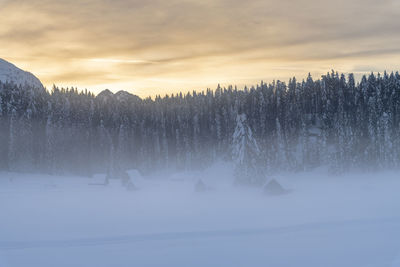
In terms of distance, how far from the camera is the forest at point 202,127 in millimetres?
67250

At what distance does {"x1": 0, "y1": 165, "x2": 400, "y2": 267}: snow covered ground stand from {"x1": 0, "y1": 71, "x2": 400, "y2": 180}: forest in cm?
Answer: 3401

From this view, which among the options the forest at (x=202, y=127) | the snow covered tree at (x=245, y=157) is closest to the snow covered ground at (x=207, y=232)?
the snow covered tree at (x=245, y=157)

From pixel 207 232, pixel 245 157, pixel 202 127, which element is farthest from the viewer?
pixel 202 127

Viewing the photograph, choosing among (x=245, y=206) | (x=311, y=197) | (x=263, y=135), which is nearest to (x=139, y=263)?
(x=245, y=206)

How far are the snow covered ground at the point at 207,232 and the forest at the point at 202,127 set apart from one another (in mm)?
34006

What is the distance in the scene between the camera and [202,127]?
9300cm

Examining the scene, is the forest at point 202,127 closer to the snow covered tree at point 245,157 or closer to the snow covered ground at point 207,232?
the snow covered tree at point 245,157

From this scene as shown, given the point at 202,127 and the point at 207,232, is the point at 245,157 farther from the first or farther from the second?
the point at 202,127

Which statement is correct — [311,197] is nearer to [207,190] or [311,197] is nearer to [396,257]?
[207,190]

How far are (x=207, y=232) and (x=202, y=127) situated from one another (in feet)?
240

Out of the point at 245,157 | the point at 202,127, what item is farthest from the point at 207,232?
the point at 202,127

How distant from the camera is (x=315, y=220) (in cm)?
2281

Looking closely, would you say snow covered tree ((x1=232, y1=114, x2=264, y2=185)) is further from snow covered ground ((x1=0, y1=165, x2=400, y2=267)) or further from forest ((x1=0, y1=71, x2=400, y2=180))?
forest ((x1=0, y1=71, x2=400, y2=180))

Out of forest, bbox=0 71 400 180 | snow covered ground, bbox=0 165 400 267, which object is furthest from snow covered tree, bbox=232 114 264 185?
forest, bbox=0 71 400 180
